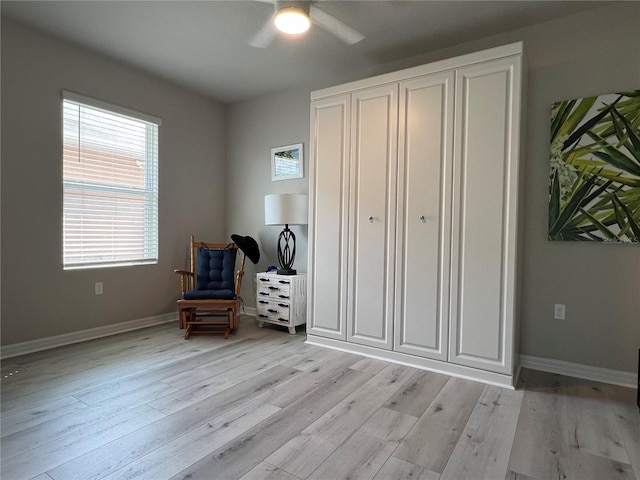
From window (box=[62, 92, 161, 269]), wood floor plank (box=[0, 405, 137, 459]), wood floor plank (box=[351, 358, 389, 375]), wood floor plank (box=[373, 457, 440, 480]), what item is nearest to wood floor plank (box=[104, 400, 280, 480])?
wood floor plank (box=[0, 405, 137, 459])

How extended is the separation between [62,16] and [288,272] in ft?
9.11

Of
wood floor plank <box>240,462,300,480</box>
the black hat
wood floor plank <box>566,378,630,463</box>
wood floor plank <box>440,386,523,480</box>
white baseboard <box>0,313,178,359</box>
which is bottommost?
wood floor plank <box>240,462,300,480</box>

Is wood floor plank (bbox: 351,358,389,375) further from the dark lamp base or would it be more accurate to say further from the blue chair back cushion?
the blue chair back cushion

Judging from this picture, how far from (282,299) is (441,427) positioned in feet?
6.69

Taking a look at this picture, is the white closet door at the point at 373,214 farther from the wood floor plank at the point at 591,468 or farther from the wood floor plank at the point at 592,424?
the wood floor plank at the point at 591,468

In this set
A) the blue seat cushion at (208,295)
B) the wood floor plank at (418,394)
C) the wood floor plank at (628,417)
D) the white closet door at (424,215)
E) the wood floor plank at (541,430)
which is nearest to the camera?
the wood floor plank at (541,430)

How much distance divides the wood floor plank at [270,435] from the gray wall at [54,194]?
231 centimetres

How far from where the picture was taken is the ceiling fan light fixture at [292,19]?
2244 mm

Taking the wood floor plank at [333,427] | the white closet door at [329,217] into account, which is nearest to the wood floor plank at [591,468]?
the wood floor plank at [333,427]

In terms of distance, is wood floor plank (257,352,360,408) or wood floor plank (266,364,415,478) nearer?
wood floor plank (266,364,415,478)

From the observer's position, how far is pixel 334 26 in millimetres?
2744

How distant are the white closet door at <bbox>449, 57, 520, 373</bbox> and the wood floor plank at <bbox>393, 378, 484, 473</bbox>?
0.93ft

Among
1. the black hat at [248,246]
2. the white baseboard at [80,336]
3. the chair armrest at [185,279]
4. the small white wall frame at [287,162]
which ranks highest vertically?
the small white wall frame at [287,162]

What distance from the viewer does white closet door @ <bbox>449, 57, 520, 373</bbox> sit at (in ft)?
7.76
